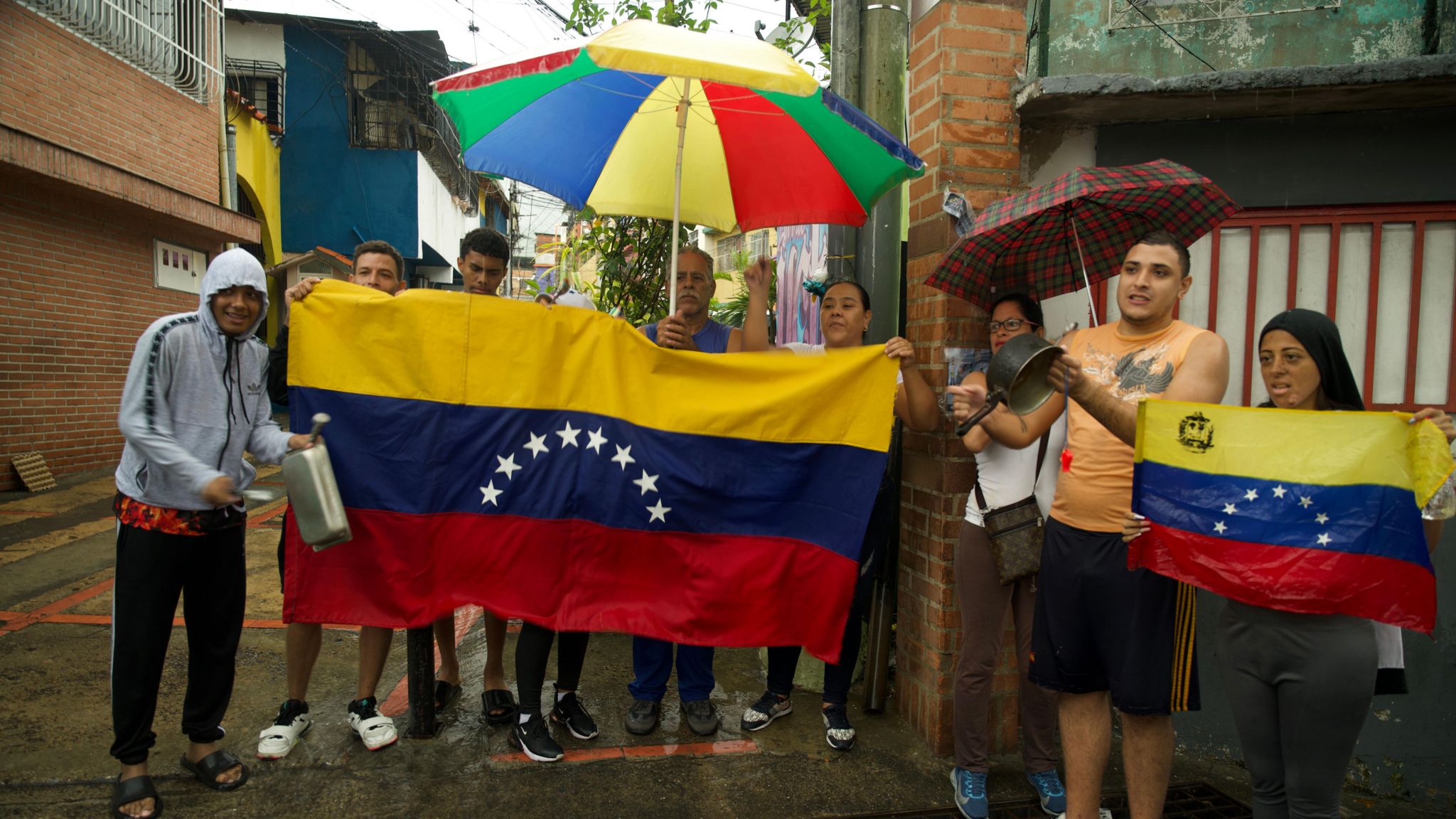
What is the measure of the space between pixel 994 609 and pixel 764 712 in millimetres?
1214

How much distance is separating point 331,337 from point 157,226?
933 centimetres

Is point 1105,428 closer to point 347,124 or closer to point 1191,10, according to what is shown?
point 1191,10

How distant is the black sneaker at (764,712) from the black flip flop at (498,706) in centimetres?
104

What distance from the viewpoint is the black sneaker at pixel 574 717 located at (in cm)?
364

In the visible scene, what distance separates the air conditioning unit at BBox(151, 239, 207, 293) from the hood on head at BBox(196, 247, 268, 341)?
8555 mm

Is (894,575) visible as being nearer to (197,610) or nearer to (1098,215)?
(1098,215)

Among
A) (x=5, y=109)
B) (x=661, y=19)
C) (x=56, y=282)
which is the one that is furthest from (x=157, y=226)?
(x=661, y=19)

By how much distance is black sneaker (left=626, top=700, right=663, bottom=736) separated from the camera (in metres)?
3.72

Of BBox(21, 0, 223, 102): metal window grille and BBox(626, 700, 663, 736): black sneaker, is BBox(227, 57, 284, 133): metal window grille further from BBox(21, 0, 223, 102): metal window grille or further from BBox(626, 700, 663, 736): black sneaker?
BBox(626, 700, 663, 736): black sneaker

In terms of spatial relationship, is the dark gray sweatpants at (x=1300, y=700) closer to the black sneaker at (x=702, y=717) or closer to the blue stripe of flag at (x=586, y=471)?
the blue stripe of flag at (x=586, y=471)

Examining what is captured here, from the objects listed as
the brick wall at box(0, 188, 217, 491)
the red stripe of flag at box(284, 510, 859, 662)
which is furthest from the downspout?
the red stripe of flag at box(284, 510, 859, 662)

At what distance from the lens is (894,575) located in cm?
416

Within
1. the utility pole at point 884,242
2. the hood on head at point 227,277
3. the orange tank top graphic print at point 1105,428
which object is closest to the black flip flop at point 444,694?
the hood on head at point 227,277

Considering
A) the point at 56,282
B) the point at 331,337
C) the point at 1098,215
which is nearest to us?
the point at 1098,215
